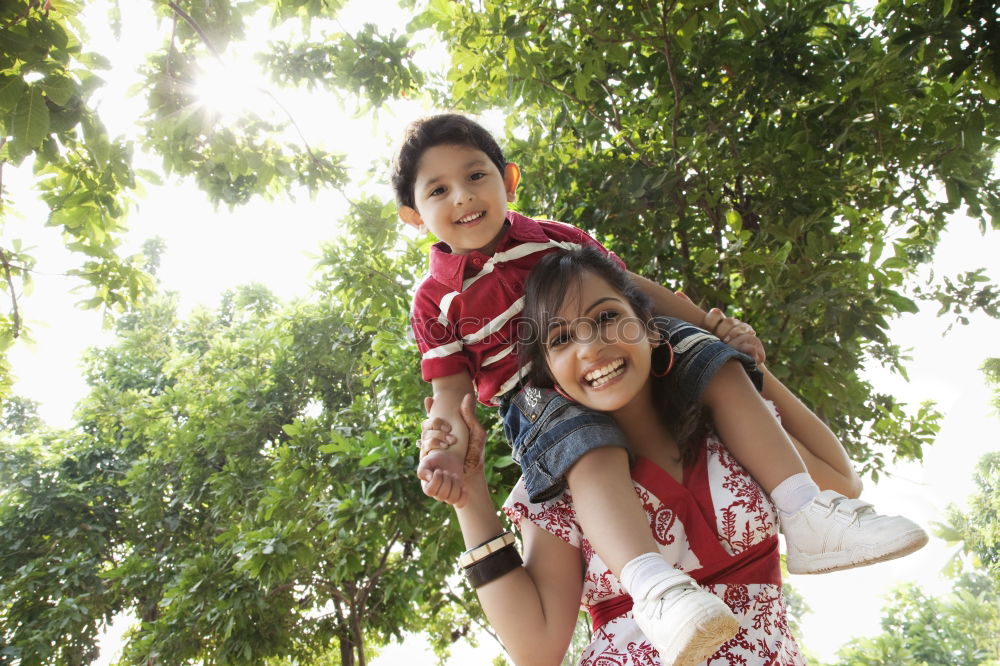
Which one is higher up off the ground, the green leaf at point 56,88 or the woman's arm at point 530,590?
the green leaf at point 56,88

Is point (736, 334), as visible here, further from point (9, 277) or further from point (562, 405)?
point (9, 277)

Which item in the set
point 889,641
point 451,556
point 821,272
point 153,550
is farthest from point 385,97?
point 153,550

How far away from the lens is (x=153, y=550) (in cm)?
930

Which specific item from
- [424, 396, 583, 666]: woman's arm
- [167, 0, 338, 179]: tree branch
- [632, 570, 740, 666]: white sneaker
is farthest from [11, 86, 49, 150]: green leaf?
[632, 570, 740, 666]: white sneaker

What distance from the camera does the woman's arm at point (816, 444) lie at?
1420mm

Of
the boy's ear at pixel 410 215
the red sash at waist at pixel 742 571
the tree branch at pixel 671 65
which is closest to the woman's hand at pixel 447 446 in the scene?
the red sash at waist at pixel 742 571

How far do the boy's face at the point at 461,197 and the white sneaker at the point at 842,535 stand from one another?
3.08 ft

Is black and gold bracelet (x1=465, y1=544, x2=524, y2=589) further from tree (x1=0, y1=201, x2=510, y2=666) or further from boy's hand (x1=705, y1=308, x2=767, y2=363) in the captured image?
tree (x1=0, y1=201, x2=510, y2=666)

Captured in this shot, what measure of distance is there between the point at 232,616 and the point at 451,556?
9.13 feet

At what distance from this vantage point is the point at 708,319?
61.7 inches

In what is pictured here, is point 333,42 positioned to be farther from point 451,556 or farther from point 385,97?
point 451,556

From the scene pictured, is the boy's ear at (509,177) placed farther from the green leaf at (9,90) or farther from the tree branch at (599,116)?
the green leaf at (9,90)

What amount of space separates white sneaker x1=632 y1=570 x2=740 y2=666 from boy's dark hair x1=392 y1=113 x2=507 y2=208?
3.87 ft

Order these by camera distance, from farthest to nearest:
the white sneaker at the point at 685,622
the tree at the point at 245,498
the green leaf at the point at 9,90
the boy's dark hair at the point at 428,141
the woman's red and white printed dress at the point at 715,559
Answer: the tree at the point at 245,498
the boy's dark hair at the point at 428,141
the green leaf at the point at 9,90
the woman's red and white printed dress at the point at 715,559
the white sneaker at the point at 685,622
